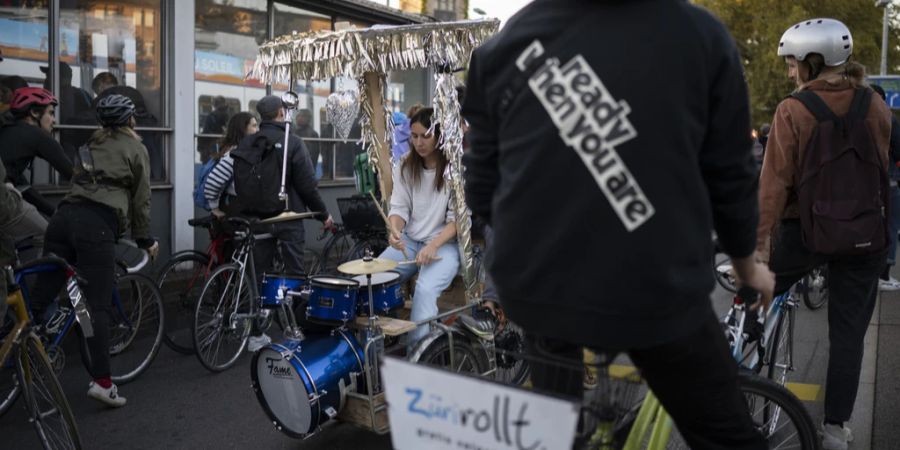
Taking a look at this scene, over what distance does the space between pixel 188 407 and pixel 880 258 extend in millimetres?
4017

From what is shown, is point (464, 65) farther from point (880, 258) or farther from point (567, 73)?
point (567, 73)

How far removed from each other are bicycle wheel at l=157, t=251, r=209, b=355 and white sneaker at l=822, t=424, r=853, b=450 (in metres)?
4.28

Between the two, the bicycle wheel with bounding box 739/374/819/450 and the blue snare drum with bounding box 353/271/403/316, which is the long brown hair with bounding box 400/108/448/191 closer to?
the blue snare drum with bounding box 353/271/403/316

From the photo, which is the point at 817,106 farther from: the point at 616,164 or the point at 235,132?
the point at 235,132

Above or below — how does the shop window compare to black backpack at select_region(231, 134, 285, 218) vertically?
above

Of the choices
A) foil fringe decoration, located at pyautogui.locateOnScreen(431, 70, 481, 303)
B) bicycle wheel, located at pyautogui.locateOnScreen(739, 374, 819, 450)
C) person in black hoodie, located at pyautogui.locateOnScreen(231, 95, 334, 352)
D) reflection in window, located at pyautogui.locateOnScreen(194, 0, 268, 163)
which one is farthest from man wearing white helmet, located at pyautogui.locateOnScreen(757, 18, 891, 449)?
reflection in window, located at pyautogui.locateOnScreen(194, 0, 268, 163)

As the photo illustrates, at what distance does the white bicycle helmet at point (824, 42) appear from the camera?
4.22m

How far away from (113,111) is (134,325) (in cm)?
168

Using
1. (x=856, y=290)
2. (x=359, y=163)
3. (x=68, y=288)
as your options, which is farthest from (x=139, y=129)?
(x=856, y=290)

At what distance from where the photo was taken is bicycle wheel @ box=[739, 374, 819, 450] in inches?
127

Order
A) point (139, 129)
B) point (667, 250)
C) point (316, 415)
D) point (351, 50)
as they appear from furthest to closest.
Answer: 1. point (139, 129)
2. point (351, 50)
3. point (316, 415)
4. point (667, 250)

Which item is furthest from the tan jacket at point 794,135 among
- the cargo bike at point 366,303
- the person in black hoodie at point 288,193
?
the person in black hoodie at point 288,193

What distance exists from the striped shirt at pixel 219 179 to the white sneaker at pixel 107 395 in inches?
84.1

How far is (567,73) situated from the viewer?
2018 millimetres
